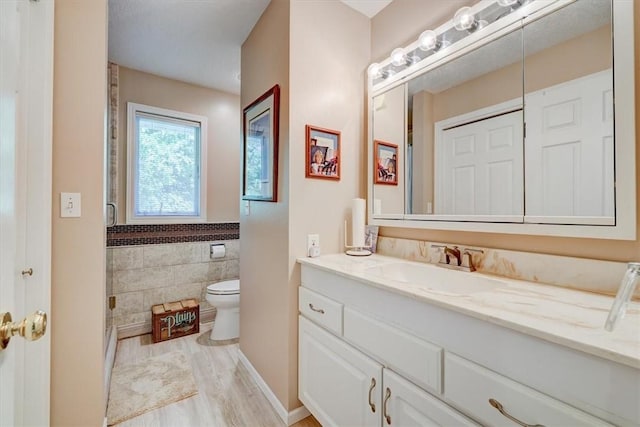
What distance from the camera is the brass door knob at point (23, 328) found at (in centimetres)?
56

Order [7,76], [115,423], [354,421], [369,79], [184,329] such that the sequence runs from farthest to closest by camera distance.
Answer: [184,329], [369,79], [115,423], [354,421], [7,76]

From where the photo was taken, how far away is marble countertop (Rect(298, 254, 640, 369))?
0.62 metres

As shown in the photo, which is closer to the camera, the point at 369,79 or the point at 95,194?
the point at 95,194

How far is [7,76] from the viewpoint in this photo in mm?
614

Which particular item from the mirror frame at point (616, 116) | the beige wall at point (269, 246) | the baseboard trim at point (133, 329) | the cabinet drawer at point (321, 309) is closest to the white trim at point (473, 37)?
the mirror frame at point (616, 116)

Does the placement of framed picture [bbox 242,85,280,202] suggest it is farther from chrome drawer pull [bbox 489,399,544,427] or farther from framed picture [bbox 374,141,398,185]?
chrome drawer pull [bbox 489,399,544,427]

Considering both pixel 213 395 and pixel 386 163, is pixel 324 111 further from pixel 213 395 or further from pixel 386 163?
pixel 213 395

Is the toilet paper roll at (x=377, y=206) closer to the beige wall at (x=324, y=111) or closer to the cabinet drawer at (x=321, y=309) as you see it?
the beige wall at (x=324, y=111)

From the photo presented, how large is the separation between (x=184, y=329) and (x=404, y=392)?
2.33m

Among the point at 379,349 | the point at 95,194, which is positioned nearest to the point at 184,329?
the point at 95,194

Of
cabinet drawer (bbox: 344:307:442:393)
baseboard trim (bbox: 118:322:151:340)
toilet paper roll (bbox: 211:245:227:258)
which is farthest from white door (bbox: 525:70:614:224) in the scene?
baseboard trim (bbox: 118:322:151:340)

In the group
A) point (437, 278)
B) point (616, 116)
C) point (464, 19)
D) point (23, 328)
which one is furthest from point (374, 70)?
point (23, 328)

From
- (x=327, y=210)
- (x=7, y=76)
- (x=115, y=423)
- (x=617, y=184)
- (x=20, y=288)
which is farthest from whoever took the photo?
(x=327, y=210)

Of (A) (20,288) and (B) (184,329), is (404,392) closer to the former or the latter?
(A) (20,288)
